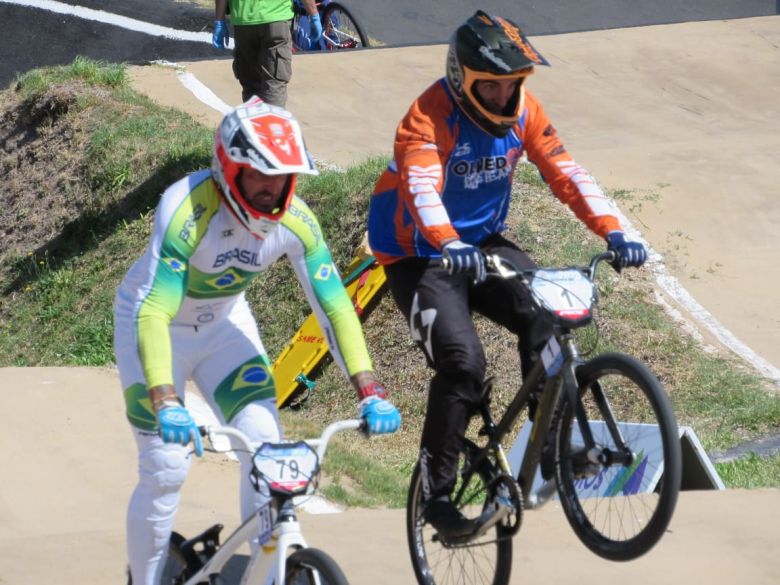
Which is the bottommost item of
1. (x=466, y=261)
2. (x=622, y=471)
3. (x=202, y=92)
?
(x=202, y=92)

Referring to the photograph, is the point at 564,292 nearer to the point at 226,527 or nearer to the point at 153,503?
the point at 153,503

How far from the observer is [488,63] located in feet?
16.1

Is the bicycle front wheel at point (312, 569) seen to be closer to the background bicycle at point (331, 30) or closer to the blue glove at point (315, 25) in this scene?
the blue glove at point (315, 25)

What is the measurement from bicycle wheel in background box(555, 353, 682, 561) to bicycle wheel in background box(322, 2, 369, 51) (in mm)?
10458

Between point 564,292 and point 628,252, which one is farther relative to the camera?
point 628,252

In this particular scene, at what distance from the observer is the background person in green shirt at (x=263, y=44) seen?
1083cm

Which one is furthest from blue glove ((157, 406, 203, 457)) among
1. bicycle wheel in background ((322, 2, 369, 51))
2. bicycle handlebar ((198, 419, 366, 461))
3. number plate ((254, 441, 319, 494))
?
bicycle wheel in background ((322, 2, 369, 51))

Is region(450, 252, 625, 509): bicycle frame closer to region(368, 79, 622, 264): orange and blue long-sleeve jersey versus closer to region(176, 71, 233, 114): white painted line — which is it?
region(368, 79, 622, 264): orange and blue long-sleeve jersey

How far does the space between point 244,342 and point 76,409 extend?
13.9 ft

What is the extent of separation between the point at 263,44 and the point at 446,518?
6720mm

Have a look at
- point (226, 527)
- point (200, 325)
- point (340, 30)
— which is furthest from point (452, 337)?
point (340, 30)

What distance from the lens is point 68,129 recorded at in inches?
545

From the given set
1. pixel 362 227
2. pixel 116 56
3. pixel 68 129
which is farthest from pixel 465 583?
pixel 116 56

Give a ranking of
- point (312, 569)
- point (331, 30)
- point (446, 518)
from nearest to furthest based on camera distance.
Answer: point (312, 569)
point (446, 518)
point (331, 30)
